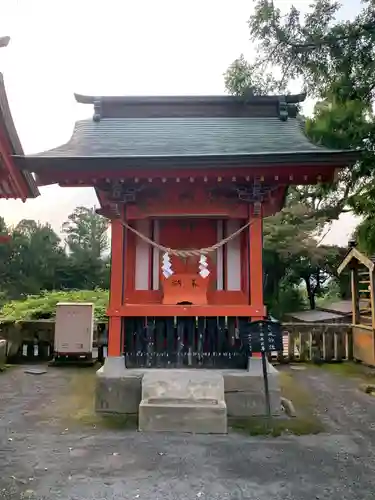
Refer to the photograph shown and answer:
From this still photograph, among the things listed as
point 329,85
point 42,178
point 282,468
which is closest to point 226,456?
point 282,468

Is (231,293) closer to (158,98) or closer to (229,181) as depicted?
(229,181)

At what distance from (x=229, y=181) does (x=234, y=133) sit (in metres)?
1.29

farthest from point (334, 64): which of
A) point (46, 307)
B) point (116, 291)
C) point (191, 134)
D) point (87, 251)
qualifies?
point (87, 251)

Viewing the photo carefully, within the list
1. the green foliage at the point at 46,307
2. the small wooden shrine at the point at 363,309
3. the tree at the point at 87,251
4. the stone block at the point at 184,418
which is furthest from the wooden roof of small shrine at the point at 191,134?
the tree at the point at 87,251

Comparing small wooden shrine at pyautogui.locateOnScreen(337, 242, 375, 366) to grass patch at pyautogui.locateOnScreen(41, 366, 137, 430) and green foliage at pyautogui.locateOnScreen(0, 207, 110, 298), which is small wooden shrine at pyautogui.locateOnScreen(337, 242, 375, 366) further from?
green foliage at pyautogui.locateOnScreen(0, 207, 110, 298)

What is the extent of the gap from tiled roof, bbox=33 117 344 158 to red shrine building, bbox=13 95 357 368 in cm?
2

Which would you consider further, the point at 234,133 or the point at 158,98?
the point at 158,98

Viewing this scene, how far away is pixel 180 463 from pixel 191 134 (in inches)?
192

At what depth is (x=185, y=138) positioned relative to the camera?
6559 millimetres

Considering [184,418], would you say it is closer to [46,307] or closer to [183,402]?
[183,402]

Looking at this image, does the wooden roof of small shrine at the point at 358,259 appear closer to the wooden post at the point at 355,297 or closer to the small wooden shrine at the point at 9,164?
the wooden post at the point at 355,297

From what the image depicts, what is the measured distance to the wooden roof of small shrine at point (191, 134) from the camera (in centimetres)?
536

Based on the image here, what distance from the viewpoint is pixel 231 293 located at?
6367 millimetres

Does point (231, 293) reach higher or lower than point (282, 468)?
higher
